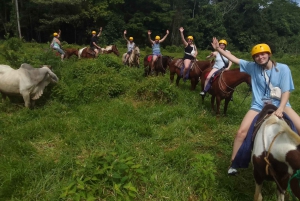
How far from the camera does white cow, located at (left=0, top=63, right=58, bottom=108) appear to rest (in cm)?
Answer: 664

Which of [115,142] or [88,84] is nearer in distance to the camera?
[115,142]

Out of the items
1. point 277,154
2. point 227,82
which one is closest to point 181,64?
point 227,82

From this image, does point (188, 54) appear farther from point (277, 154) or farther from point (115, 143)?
point (277, 154)

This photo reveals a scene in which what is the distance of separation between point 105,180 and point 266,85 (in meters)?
2.64

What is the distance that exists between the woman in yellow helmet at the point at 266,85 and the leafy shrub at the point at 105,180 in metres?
1.46

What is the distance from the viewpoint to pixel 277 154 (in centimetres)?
280

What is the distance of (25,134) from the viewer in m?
5.36

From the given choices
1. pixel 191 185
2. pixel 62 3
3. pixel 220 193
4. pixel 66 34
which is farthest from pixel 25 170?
pixel 66 34

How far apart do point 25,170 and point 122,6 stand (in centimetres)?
3375

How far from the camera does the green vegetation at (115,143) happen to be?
376 cm

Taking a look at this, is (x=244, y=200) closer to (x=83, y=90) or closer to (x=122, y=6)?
(x=83, y=90)

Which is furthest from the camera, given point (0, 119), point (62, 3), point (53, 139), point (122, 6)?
point (122, 6)

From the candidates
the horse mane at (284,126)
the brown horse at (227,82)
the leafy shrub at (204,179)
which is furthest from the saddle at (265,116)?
the brown horse at (227,82)

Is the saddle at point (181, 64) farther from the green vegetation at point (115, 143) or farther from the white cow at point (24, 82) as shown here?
the white cow at point (24, 82)
